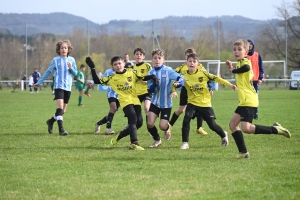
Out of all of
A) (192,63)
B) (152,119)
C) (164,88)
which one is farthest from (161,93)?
(192,63)

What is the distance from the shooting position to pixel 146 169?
28.0 ft

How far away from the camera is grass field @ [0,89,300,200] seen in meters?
7.02

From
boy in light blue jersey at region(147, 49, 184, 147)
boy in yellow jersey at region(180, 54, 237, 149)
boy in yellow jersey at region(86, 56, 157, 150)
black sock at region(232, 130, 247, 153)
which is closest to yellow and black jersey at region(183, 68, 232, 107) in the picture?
boy in yellow jersey at region(180, 54, 237, 149)

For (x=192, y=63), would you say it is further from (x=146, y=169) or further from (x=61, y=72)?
(x=61, y=72)

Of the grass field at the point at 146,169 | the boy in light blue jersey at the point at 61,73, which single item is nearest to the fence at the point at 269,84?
the boy in light blue jersey at the point at 61,73

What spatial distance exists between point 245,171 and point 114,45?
261 feet

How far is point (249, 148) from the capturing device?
10.8 metres

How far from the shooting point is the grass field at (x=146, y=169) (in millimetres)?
7023

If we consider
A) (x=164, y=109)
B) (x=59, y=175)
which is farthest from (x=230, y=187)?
(x=164, y=109)

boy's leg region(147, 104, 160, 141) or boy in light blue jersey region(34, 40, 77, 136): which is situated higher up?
boy in light blue jersey region(34, 40, 77, 136)

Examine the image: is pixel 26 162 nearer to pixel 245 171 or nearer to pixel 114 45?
pixel 245 171

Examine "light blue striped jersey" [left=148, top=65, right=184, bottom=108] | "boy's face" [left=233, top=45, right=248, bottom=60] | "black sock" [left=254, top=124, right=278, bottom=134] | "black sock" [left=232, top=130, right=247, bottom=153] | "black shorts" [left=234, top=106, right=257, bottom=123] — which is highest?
"boy's face" [left=233, top=45, right=248, bottom=60]

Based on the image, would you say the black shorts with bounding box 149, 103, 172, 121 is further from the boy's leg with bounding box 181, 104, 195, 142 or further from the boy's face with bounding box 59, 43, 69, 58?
the boy's face with bounding box 59, 43, 69, 58

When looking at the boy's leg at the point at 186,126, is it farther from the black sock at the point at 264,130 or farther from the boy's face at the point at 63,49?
the boy's face at the point at 63,49
